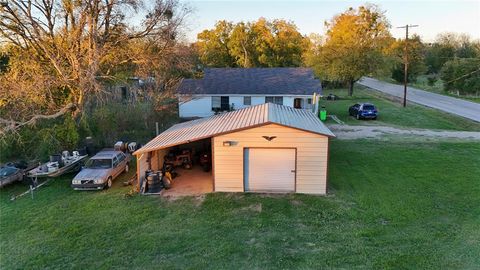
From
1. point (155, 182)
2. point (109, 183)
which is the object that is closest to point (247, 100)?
point (109, 183)

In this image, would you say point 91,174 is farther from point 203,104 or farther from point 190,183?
point 203,104

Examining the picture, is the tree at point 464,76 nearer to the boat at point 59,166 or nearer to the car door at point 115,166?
the car door at point 115,166

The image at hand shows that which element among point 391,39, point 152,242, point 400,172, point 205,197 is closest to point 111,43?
point 205,197

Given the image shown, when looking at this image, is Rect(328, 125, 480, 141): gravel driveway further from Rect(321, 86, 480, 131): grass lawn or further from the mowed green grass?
the mowed green grass

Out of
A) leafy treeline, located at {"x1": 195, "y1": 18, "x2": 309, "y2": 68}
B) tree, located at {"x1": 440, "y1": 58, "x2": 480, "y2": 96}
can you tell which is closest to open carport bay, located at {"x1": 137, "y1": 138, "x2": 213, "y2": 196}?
leafy treeline, located at {"x1": 195, "y1": 18, "x2": 309, "y2": 68}

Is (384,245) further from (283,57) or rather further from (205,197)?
(283,57)
